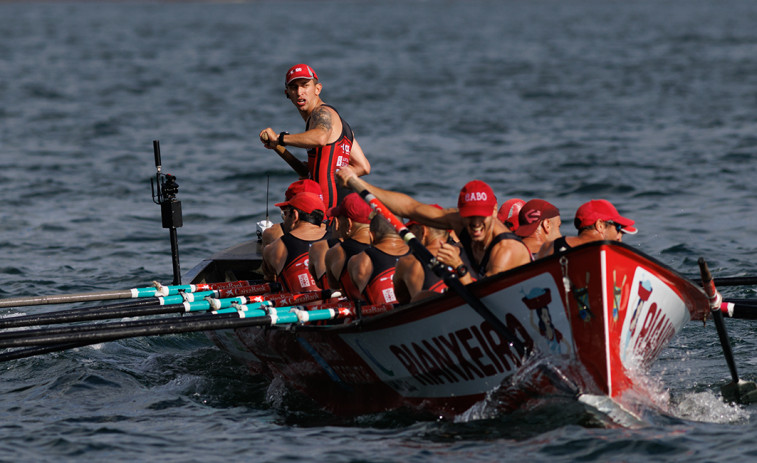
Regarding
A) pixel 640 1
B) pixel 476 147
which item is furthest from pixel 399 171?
pixel 640 1

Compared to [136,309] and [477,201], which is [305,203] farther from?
[477,201]

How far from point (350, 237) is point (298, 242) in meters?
1.11

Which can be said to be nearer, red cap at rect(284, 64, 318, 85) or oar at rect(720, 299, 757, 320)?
oar at rect(720, 299, 757, 320)

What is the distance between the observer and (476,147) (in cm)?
2911

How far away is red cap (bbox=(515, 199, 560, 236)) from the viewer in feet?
36.3

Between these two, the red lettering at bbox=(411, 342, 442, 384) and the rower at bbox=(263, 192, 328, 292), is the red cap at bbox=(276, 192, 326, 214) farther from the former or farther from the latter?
the red lettering at bbox=(411, 342, 442, 384)

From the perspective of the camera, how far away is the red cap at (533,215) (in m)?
11.1

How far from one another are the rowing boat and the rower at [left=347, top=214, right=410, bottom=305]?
34cm

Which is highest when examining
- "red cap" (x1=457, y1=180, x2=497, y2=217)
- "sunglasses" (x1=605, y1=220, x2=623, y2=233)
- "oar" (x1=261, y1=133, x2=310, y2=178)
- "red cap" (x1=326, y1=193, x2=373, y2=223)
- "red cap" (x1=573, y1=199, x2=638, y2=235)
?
"oar" (x1=261, y1=133, x2=310, y2=178)

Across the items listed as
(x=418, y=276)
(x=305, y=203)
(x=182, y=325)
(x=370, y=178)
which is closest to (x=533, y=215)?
(x=418, y=276)

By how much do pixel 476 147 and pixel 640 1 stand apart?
124 meters

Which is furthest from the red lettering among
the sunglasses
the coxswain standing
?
the coxswain standing

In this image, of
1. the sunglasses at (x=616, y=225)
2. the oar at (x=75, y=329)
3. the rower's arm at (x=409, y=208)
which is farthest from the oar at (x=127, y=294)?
the sunglasses at (x=616, y=225)

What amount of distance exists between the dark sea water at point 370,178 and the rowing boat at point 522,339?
343 mm
